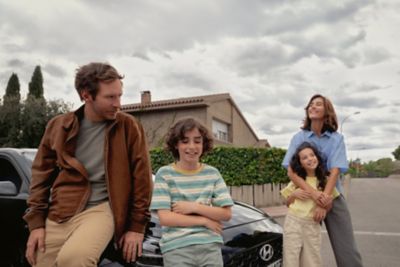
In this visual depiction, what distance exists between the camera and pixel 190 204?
2.25 m

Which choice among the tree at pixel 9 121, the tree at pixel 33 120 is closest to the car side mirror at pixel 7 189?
the tree at pixel 33 120

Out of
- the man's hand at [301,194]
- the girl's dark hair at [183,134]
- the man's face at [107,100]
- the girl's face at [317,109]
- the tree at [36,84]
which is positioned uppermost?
the tree at [36,84]

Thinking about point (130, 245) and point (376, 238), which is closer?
point (130, 245)

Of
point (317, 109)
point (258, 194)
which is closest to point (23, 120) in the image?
point (258, 194)

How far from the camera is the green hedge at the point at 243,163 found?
38.1 ft

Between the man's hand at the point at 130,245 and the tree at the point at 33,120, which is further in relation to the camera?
the tree at the point at 33,120

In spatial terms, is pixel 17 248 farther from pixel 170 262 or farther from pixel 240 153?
pixel 240 153

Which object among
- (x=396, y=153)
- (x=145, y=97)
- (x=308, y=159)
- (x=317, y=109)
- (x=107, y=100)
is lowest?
(x=308, y=159)

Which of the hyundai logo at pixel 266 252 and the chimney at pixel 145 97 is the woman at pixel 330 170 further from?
the chimney at pixel 145 97

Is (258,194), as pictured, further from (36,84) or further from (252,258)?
(36,84)

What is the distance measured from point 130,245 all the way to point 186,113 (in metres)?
18.3

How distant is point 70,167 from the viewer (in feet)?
7.54

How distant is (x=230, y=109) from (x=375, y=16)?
48.5ft

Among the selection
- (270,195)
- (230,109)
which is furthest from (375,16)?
(230,109)
